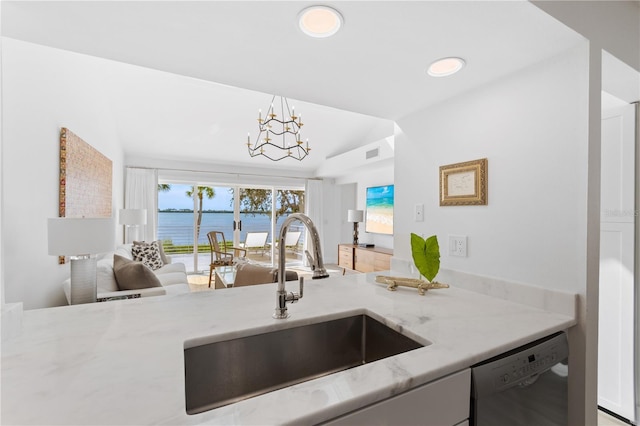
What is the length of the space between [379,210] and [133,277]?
440 centimetres

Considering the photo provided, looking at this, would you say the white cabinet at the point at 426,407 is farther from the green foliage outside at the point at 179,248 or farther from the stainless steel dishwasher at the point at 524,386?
the green foliage outside at the point at 179,248

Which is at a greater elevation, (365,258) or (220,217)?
(220,217)

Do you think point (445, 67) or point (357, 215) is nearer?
point (445, 67)

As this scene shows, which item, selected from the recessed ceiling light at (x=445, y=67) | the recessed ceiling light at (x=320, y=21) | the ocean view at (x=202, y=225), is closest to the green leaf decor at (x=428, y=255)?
the recessed ceiling light at (x=445, y=67)

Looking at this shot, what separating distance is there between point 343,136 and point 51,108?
4583mm

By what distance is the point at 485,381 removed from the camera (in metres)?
0.83

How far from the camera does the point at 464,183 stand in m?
1.60

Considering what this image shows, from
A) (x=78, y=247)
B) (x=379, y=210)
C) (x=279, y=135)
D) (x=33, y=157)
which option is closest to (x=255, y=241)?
(x=279, y=135)

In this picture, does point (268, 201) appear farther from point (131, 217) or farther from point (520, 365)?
point (520, 365)

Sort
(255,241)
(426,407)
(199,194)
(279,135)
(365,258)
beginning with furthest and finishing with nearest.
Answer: (255,241), (199,194), (365,258), (279,135), (426,407)

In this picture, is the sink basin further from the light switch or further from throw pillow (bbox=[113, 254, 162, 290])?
throw pillow (bbox=[113, 254, 162, 290])

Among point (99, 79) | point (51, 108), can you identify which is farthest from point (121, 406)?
point (99, 79)

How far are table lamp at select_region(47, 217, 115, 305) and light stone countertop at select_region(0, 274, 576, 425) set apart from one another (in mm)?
349

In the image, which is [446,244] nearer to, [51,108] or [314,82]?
[314,82]
